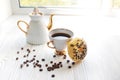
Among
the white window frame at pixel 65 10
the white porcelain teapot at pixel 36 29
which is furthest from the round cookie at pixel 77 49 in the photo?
the white window frame at pixel 65 10

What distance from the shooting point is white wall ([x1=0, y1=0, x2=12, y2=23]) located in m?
1.09

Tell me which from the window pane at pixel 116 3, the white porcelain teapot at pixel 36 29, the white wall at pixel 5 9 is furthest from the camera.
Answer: the window pane at pixel 116 3

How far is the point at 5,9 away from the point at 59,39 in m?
0.50

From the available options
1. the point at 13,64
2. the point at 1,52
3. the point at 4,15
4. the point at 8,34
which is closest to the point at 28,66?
the point at 13,64

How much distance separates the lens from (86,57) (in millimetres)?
822

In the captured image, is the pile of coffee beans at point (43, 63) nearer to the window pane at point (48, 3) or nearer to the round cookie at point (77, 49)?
the round cookie at point (77, 49)

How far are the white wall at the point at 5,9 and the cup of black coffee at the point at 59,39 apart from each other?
1.27 feet

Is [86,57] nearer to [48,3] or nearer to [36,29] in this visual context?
[36,29]

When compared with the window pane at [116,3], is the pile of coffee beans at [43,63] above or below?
below

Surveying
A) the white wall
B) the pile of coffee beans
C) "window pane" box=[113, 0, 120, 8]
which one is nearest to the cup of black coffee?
the pile of coffee beans

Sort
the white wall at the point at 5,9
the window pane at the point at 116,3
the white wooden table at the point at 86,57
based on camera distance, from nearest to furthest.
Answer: the white wooden table at the point at 86,57
the white wall at the point at 5,9
the window pane at the point at 116,3

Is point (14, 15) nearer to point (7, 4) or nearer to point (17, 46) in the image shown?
point (7, 4)

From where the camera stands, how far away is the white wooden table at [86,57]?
72cm

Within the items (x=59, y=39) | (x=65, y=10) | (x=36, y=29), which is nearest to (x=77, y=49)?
(x=59, y=39)
